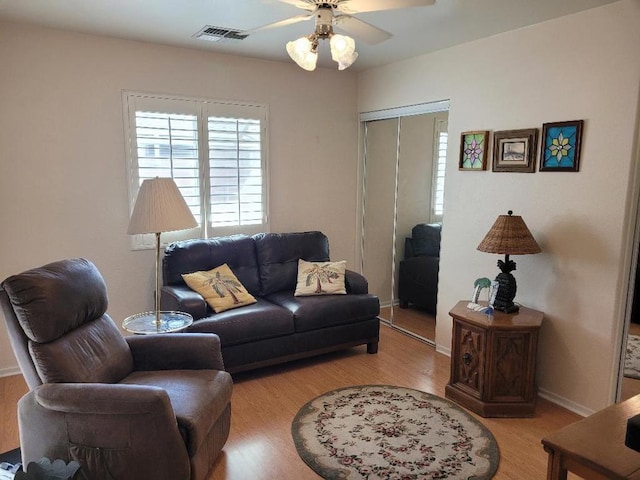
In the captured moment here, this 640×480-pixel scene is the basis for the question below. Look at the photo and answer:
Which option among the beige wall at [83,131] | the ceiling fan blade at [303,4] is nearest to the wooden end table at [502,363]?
the ceiling fan blade at [303,4]

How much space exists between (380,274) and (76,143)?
3031 mm

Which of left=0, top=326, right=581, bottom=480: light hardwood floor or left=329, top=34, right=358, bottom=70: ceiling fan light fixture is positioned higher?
left=329, top=34, right=358, bottom=70: ceiling fan light fixture

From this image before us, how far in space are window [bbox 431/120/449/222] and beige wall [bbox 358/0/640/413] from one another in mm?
122

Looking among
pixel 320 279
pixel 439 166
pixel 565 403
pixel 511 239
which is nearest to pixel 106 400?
pixel 320 279

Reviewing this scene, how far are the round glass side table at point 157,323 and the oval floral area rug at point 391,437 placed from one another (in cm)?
97

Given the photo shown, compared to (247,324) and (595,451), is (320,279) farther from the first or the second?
(595,451)

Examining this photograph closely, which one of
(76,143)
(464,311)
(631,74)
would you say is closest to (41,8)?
(76,143)

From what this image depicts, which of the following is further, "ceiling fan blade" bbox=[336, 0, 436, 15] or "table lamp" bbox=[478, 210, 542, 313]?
"table lamp" bbox=[478, 210, 542, 313]

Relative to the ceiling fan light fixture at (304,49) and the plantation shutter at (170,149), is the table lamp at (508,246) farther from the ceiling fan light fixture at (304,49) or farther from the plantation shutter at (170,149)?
the plantation shutter at (170,149)

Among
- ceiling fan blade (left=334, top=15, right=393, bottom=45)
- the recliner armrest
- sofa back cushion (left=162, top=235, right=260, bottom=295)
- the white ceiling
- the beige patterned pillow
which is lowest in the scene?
the recliner armrest

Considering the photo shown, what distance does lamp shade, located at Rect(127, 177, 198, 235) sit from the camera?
2.73 metres

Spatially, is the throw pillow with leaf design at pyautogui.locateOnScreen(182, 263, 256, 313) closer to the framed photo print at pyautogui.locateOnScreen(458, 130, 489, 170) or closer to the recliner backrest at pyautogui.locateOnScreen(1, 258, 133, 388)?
the recliner backrest at pyautogui.locateOnScreen(1, 258, 133, 388)

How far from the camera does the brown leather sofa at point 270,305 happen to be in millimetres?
3312

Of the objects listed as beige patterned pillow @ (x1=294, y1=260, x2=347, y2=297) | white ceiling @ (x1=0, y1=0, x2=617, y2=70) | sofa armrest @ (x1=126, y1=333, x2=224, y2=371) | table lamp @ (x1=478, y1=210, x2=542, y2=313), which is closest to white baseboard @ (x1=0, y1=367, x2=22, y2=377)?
sofa armrest @ (x1=126, y1=333, x2=224, y2=371)
